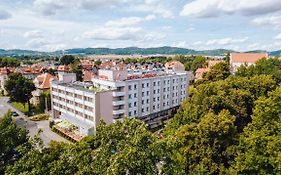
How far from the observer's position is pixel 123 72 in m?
47.8

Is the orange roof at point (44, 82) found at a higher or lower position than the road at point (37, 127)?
higher

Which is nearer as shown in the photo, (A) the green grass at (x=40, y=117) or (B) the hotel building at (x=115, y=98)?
(B) the hotel building at (x=115, y=98)

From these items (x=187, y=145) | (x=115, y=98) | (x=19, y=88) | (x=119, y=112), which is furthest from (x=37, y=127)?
(x=187, y=145)

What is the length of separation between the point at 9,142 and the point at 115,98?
24.4 meters

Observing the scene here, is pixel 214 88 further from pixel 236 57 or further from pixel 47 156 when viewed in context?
pixel 236 57

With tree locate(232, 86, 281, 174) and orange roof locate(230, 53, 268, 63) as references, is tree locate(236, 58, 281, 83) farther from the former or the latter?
orange roof locate(230, 53, 268, 63)

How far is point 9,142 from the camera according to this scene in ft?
74.5

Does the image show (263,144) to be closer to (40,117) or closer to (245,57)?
(40,117)

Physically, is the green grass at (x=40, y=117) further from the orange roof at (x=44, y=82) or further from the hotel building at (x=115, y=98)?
the orange roof at (x=44, y=82)

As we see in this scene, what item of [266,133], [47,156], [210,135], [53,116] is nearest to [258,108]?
[266,133]

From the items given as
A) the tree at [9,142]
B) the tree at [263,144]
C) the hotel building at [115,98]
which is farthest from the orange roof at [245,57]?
the tree at [9,142]

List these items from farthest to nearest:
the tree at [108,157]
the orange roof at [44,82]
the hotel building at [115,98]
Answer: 1. the orange roof at [44,82]
2. the hotel building at [115,98]
3. the tree at [108,157]

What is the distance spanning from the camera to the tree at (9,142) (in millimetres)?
22078

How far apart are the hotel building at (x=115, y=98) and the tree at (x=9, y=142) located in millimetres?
17075
